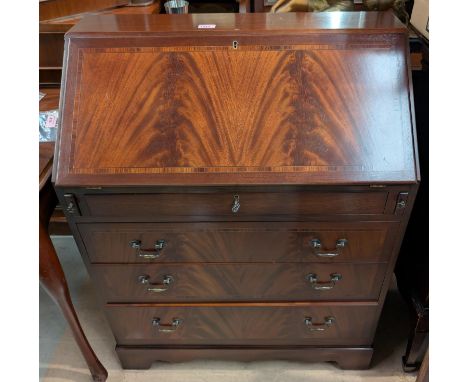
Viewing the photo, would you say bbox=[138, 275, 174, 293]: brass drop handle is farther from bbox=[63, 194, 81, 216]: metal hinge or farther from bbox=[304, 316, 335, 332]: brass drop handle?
bbox=[304, 316, 335, 332]: brass drop handle

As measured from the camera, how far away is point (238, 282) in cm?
115

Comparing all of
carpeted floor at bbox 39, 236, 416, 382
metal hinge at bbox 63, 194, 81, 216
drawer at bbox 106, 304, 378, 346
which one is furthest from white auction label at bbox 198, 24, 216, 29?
carpeted floor at bbox 39, 236, 416, 382

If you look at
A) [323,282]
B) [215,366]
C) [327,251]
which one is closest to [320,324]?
[323,282]

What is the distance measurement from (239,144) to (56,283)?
2.19 feet

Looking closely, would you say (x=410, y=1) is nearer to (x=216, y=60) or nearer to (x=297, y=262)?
(x=216, y=60)

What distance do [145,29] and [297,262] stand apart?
0.75 m

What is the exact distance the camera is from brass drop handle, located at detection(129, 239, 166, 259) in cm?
105

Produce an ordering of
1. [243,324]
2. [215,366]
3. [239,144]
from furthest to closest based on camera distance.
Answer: [215,366] < [243,324] < [239,144]

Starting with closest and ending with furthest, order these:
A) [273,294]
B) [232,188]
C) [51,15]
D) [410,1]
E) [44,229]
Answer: [232,188]
[44,229]
[273,294]
[410,1]
[51,15]

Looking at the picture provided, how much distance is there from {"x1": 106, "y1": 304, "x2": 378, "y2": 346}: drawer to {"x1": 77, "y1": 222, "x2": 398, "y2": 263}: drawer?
21cm

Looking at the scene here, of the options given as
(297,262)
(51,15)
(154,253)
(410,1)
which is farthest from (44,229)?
(410,1)

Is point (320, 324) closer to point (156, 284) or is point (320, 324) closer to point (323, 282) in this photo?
point (323, 282)

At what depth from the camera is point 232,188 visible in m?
0.93

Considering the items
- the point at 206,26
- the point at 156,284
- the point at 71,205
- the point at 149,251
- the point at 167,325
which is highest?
the point at 206,26
